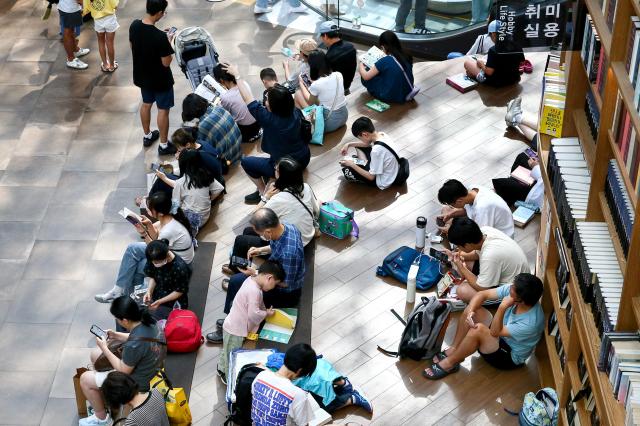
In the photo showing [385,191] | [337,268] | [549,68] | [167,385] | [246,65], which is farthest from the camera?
[246,65]

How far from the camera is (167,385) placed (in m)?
6.83

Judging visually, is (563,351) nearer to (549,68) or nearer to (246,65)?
(549,68)

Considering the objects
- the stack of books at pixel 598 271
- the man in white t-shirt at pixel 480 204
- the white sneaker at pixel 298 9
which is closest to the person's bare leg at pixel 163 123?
the man in white t-shirt at pixel 480 204

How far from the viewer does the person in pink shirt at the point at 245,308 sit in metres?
7.19

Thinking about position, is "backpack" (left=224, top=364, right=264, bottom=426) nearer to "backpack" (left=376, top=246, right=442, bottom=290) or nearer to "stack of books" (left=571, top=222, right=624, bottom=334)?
"backpack" (left=376, top=246, right=442, bottom=290)

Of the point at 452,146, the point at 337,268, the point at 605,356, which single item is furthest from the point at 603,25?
the point at 452,146

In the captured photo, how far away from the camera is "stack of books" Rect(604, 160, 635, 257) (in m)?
4.95

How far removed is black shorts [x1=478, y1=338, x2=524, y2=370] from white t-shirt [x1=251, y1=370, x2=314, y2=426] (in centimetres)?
146

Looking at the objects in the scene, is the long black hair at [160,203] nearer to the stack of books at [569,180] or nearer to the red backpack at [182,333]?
the red backpack at [182,333]

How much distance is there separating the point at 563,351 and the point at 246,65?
21.1 feet

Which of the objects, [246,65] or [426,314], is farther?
[246,65]

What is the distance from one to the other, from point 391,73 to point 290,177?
7.84 feet

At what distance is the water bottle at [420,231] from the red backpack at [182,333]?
77.0 inches

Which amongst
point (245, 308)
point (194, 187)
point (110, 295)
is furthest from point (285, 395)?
point (194, 187)
